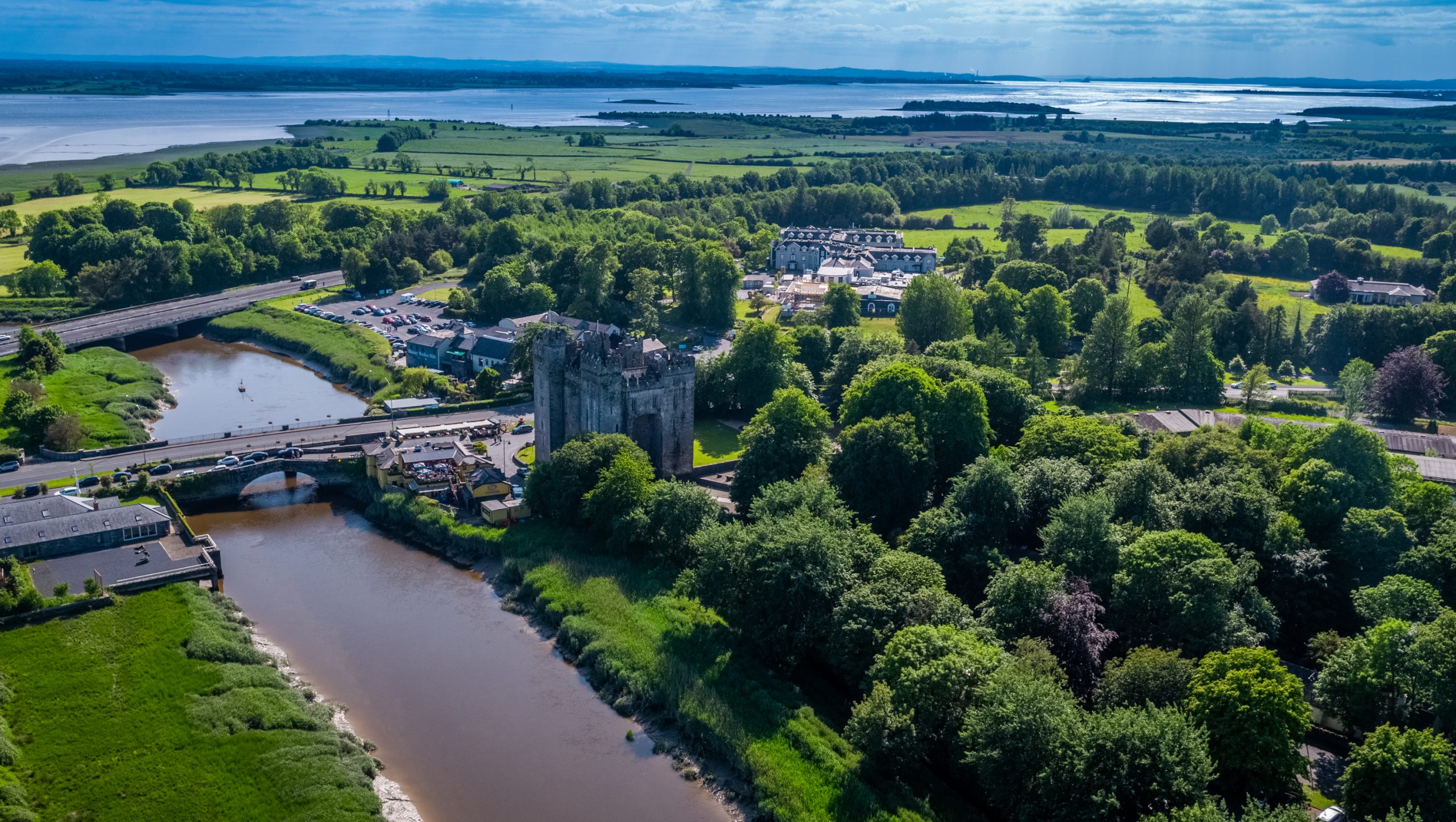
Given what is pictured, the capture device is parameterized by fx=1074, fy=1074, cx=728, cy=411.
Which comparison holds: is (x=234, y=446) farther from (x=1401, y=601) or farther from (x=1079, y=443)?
(x=1401, y=601)

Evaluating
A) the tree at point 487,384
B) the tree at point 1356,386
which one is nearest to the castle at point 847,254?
the tree at point 487,384

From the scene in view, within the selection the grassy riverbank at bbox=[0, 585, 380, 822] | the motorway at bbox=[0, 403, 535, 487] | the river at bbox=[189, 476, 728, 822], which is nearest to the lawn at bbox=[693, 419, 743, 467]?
the motorway at bbox=[0, 403, 535, 487]

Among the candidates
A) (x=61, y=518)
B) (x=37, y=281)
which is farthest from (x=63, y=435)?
(x=37, y=281)

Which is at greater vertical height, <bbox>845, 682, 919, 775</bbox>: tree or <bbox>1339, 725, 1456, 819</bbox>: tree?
<bbox>1339, 725, 1456, 819</bbox>: tree

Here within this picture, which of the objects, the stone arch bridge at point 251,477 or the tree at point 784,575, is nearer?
the tree at point 784,575

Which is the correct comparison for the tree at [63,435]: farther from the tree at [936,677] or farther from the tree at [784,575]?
the tree at [936,677]

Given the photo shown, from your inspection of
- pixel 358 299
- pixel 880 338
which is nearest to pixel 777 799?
pixel 880 338

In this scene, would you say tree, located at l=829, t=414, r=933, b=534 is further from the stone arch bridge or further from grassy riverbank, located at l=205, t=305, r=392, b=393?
grassy riverbank, located at l=205, t=305, r=392, b=393
